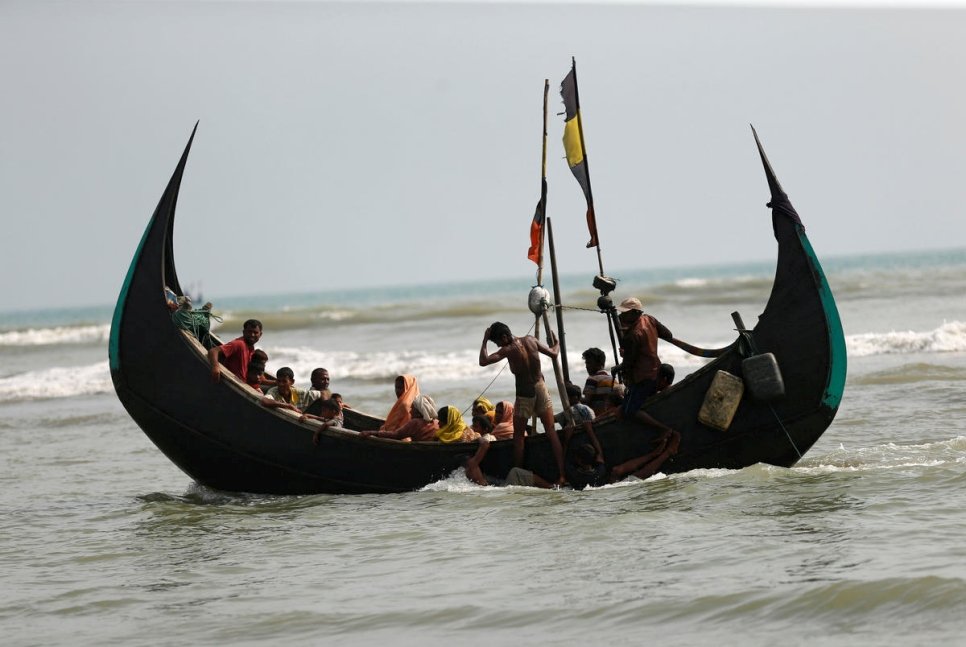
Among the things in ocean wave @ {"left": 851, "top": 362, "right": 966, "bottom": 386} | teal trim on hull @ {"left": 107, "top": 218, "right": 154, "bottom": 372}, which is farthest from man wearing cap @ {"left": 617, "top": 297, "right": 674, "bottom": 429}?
ocean wave @ {"left": 851, "top": 362, "right": 966, "bottom": 386}

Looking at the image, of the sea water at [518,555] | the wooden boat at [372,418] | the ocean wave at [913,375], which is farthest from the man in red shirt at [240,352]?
the ocean wave at [913,375]

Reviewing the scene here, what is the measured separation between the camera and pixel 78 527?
967 centimetres

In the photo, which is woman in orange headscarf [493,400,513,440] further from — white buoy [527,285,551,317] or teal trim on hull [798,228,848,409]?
teal trim on hull [798,228,848,409]

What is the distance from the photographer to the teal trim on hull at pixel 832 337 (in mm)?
8812

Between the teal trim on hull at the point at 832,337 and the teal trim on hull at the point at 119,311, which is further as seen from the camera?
the teal trim on hull at the point at 119,311

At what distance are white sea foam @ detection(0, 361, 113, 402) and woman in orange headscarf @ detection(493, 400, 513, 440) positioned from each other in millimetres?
13561

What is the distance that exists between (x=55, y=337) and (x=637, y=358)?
4023 centimetres

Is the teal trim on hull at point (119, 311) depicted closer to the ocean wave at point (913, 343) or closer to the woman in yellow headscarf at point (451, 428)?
the woman in yellow headscarf at point (451, 428)

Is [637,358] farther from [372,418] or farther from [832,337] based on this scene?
[372,418]

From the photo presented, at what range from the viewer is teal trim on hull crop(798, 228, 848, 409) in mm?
8812

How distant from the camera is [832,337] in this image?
348 inches

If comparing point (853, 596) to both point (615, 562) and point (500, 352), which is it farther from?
point (500, 352)

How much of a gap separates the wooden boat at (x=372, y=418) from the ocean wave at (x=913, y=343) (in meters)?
11.4

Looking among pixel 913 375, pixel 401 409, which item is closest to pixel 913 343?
pixel 913 375
